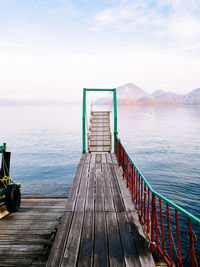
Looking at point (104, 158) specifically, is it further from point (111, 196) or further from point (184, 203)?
point (184, 203)

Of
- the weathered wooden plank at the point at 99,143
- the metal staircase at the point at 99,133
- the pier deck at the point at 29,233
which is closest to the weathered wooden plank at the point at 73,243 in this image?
the pier deck at the point at 29,233

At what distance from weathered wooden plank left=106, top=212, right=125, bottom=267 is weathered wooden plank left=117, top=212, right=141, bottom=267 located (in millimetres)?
Result: 79

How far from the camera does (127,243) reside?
3.56 metres

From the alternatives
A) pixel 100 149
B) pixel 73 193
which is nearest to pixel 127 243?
pixel 73 193

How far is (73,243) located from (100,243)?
19.4 inches

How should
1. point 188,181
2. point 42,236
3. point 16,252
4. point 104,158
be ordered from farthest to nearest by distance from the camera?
1. point 188,181
2. point 104,158
3. point 42,236
4. point 16,252

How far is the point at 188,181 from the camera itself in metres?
16.5

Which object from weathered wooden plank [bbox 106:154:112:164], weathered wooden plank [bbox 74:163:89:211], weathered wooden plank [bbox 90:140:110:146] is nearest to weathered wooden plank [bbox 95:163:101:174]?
weathered wooden plank [bbox 74:163:89:211]

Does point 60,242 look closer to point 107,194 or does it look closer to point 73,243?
point 73,243

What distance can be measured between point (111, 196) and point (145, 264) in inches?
93.4

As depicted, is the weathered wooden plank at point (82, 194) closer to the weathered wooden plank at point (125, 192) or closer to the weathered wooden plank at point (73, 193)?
the weathered wooden plank at point (73, 193)

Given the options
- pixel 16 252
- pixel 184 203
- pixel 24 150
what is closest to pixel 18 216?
pixel 16 252

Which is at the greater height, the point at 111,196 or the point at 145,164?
the point at 111,196

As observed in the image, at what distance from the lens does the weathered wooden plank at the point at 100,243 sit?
3.15 meters
